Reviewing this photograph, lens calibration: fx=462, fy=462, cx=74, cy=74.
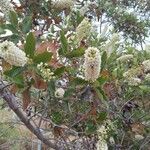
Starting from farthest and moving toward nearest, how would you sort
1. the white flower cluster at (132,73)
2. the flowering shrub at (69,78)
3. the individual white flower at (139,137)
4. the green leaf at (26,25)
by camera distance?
1. the individual white flower at (139,137)
2. the white flower cluster at (132,73)
3. the green leaf at (26,25)
4. the flowering shrub at (69,78)

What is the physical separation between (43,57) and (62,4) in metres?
0.61

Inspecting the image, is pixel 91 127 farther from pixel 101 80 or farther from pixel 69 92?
pixel 101 80

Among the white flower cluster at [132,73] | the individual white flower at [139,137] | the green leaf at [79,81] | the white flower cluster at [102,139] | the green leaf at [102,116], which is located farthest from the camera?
the individual white flower at [139,137]

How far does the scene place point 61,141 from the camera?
83.7 inches

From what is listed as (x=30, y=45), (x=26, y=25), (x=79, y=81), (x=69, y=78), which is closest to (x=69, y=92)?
(x=69, y=78)

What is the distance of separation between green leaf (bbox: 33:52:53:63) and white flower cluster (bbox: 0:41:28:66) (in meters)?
0.04

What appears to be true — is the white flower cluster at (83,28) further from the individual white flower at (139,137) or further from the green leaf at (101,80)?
the individual white flower at (139,137)

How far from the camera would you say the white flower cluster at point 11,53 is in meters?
1.23

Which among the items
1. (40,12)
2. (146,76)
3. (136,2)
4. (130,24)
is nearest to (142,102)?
(146,76)

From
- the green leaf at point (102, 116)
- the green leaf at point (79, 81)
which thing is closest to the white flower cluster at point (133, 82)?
the green leaf at point (102, 116)

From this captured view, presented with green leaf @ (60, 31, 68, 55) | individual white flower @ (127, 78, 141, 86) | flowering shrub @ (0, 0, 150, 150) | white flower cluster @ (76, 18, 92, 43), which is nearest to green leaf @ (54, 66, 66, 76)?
flowering shrub @ (0, 0, 150, 150)

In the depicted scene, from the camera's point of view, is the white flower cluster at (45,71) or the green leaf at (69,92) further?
the green leaf at (69,92)

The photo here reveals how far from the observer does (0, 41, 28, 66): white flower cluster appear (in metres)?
1.23

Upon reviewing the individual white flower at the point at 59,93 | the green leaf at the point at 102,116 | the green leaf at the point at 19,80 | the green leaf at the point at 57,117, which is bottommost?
the green leaf at the point at 57,117
